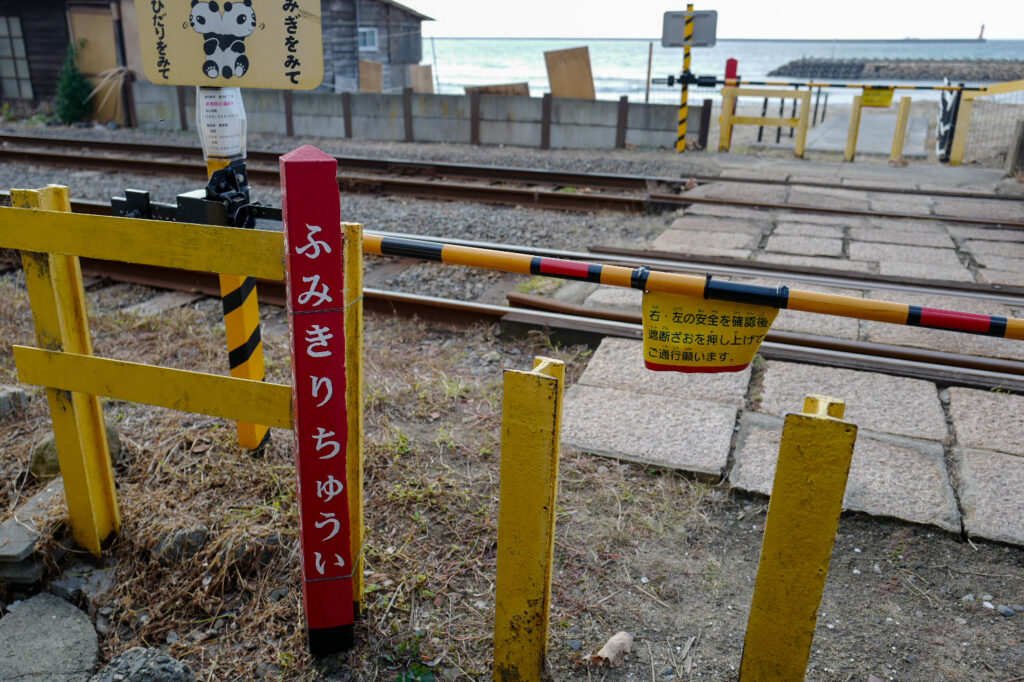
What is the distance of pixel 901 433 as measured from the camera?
12.4 ft

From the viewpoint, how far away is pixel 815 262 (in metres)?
6.98

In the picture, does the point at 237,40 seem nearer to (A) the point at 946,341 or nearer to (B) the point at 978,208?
(A) the point at 946,341

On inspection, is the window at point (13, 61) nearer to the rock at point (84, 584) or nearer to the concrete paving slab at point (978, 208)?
the concrete paving slab at point (978, 208)

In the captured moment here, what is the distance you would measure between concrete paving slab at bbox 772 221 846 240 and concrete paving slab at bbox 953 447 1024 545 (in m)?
4.82

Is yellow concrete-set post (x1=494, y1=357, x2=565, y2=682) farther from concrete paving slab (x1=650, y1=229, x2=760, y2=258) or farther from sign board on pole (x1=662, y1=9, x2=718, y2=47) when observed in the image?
sign board on pole (x1=662, y1=9, x2=718, y2=47)

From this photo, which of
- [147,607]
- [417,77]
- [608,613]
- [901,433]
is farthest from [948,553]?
[417,77]

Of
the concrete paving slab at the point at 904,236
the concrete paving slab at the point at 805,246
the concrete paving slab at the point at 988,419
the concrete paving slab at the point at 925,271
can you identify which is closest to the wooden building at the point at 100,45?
the concrete paving slab at the point at 805,246

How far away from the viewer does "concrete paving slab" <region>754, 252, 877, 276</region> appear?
6754 millimetres

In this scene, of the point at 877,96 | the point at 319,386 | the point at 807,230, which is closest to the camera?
the point at 319,386

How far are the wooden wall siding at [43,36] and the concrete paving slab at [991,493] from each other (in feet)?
77.4

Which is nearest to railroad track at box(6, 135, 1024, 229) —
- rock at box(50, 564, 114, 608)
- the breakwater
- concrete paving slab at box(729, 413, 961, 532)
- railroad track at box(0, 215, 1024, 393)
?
railroad track at box(0, 215, 1024, 393)

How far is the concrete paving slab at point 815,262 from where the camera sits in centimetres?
675

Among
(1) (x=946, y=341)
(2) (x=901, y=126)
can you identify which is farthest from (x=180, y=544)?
(2) (x=901, y=126)

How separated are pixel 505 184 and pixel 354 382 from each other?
900 cm
